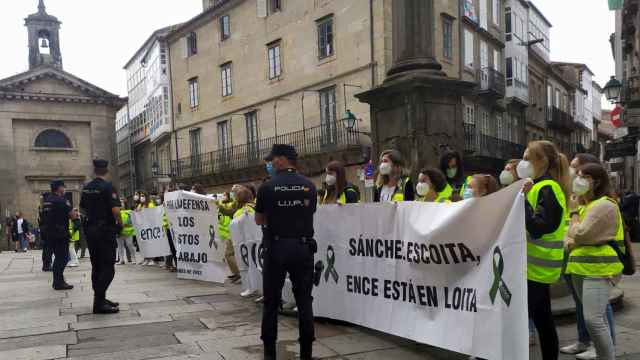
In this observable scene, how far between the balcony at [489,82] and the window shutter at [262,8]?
11649 mm

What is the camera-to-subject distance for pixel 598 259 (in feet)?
13.4

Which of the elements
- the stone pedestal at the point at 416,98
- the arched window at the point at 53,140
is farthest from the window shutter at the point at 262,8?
the arched window at the point at 53,140

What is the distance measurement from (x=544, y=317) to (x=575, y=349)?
1.39 m

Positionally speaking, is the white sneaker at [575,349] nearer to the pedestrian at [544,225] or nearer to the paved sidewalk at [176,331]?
the paved sidewalk at [176,331]

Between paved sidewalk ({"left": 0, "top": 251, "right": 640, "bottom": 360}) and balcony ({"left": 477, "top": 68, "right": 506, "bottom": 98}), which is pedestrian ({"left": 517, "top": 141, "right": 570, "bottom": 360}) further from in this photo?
balcony ({"left": 477, "top": 68, "right": 506, "bottom": 98})

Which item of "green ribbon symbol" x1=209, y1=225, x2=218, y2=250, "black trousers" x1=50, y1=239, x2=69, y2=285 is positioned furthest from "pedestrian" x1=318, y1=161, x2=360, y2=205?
"black trousers" x1=50, y1=239, x2=69, y2=285

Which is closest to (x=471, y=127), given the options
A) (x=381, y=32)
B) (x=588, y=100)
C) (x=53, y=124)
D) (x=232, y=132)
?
(x=381, y=32)

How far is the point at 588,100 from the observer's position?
59.8 metres

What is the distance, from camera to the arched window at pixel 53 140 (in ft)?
145

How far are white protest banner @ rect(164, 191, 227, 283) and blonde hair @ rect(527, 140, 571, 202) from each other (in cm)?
653

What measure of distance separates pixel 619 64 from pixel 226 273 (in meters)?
33.4

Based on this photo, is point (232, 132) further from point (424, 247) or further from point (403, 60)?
point (424, 247)

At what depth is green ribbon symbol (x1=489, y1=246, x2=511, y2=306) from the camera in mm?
3965

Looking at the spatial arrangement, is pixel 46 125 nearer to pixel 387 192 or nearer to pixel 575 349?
pixel 387 192
